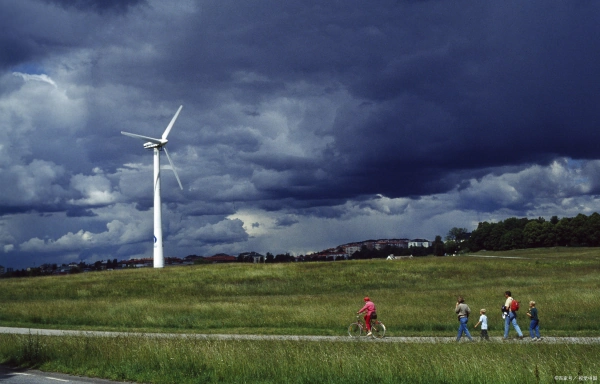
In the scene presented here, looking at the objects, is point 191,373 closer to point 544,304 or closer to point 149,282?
point 544,304

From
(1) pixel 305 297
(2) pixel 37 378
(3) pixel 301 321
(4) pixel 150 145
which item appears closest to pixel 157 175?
(4) pixel 150 145

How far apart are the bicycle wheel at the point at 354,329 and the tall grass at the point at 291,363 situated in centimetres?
808

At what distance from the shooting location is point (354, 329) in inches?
1238

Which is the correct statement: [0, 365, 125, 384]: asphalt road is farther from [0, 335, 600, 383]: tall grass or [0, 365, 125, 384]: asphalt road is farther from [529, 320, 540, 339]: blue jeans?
[529, 320, 540, 339]: blue jeans

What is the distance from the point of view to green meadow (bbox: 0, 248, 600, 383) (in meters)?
15.4

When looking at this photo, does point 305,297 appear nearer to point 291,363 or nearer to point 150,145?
point 291,363

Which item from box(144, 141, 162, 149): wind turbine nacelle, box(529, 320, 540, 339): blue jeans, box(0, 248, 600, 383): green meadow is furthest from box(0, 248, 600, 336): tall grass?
box(144, 141, 162, 149): wind turbine nacelle

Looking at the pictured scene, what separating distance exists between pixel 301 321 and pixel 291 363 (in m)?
19.9

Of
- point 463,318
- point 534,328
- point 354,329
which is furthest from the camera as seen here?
point 354,329

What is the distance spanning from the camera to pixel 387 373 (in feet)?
A: 47.4

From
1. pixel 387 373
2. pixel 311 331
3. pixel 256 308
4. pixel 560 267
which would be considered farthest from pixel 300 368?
pixel 560 267

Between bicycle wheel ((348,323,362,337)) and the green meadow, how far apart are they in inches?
32.1

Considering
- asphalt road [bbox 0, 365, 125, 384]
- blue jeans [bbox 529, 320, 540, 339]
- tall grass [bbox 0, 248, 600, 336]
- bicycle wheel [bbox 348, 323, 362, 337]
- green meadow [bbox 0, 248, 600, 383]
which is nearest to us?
green meadow [bbox 0, 248, 600, 383]

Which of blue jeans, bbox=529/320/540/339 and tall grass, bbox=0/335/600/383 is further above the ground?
tall grass, bbox=0/335/600/383
